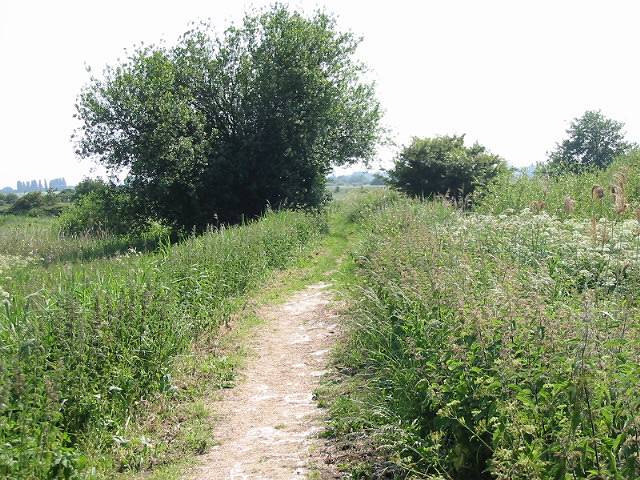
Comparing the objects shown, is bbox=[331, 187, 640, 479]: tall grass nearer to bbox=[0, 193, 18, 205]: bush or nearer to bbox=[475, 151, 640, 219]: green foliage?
bbox=[475, 151, 640, 219]: green foliage

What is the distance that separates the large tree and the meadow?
45.2ft

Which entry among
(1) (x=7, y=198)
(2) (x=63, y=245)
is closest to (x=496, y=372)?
(2) (x=63, y=245)

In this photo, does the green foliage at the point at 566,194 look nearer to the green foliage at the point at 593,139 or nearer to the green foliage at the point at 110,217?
the green foliage at the point at 110,217

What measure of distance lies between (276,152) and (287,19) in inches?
182

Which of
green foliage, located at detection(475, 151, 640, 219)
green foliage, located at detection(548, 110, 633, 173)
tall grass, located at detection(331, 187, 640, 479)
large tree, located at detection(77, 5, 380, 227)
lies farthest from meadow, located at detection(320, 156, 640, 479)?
green foliage, located at detection(548, 110, 633, 173)

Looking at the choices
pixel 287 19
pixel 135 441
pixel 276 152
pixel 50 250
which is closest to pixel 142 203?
pixel 276 152

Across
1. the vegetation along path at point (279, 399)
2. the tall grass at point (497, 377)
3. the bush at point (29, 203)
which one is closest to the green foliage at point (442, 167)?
the vegetation along path at point (279, 399)

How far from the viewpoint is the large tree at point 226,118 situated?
19.4 meters

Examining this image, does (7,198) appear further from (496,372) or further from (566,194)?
(496,372)

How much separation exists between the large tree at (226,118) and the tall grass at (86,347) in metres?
11.4

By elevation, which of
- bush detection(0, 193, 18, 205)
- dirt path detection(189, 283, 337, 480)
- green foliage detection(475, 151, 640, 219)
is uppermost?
bush detection(0, 193, 18, 205)

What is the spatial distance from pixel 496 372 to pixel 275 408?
9.28ft

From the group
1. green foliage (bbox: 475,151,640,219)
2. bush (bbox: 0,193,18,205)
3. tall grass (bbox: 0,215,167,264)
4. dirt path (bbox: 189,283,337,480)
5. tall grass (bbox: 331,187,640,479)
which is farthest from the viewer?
bush (bbox: 0,193,18,205)

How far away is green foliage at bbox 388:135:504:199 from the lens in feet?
80.1
